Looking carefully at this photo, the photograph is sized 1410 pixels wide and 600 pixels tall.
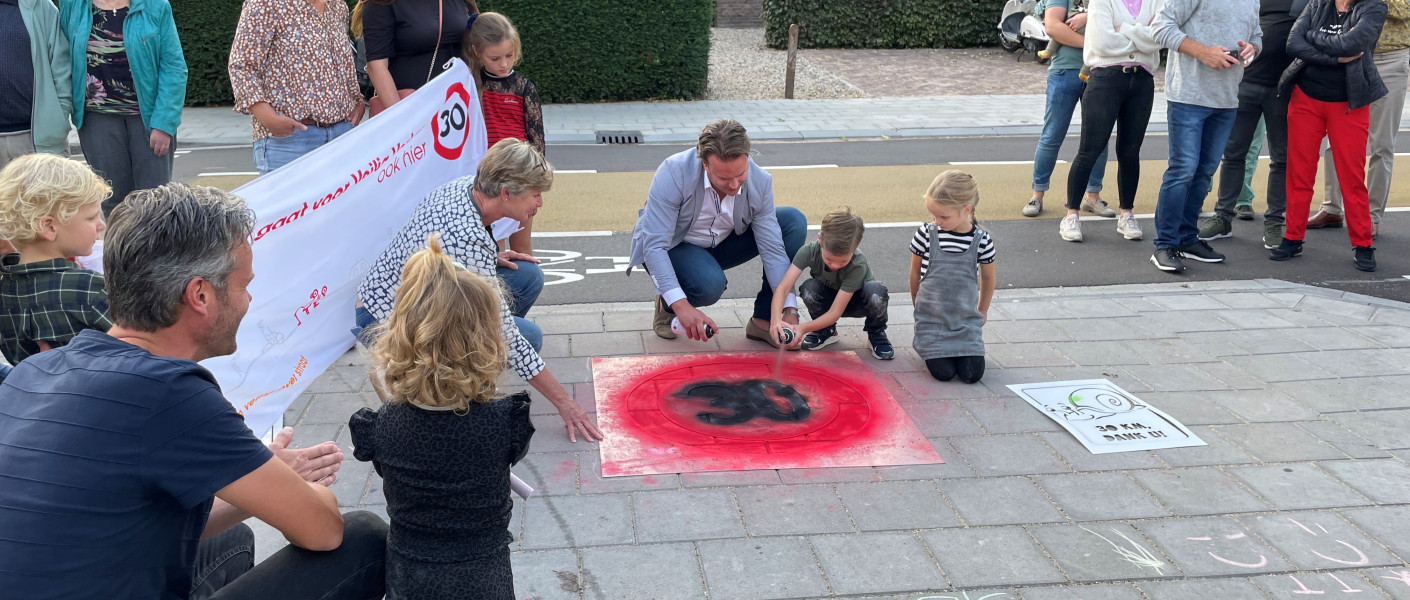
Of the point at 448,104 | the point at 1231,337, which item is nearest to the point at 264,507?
the point at 448,104

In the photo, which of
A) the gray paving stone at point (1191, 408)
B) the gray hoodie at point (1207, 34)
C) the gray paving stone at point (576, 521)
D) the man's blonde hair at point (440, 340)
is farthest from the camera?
the gray hoodie at point (1207, 34)

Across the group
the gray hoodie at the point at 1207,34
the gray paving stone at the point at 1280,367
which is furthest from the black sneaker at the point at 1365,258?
the gray paving stone at the point at 1280,367

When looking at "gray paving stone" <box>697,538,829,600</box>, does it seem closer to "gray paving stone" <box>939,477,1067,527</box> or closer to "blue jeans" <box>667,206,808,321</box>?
"gray paving stone" <box>939,477,1067,527</box>

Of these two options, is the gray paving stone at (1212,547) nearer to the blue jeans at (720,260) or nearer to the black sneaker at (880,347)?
the black sneaker at (880,347)

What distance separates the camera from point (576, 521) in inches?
140

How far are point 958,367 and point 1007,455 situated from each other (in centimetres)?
82

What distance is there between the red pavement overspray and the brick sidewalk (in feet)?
0.32

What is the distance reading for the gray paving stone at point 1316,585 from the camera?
315 cm

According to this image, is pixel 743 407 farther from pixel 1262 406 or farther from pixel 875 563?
pixel 1262 406

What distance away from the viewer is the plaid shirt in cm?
304

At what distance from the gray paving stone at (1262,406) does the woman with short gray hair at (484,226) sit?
2765 mm

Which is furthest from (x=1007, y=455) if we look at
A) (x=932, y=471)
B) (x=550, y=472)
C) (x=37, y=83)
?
(x=37, y=83)

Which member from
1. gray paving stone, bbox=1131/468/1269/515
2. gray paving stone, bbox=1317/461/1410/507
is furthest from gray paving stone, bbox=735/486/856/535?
gray paving stone, bbox=1317/461/1410/507

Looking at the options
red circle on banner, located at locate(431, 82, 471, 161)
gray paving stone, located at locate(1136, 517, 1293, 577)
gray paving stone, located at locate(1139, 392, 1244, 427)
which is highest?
red circle on banner, located at locate(431, 82, 471, 161)
